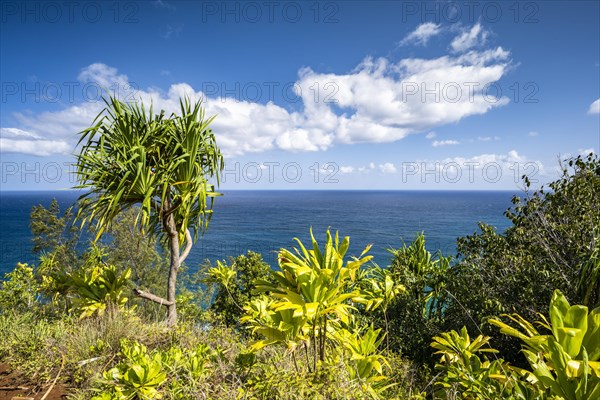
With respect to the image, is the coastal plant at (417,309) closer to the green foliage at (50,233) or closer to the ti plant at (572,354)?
the ti plant at (572,354)

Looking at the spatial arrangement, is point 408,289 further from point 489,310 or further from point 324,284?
point 324,284

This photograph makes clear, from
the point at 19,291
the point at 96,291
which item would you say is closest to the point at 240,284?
the point at 96,291

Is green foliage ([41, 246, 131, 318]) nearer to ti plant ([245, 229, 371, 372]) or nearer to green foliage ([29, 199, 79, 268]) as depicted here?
ti plant ([245, 229, 371, 372])

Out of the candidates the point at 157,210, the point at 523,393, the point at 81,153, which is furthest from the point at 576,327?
the point at 81,153

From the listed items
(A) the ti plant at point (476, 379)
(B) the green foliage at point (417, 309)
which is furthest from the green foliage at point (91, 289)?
(B) the green foliage at point (417, 309)

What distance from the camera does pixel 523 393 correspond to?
1.75m

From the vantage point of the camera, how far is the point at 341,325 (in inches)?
155

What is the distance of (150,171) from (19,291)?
7.36m

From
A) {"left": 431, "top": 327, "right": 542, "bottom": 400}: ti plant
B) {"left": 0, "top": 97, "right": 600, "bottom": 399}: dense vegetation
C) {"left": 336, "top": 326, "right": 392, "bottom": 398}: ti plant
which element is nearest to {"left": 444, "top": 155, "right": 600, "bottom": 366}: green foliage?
{"left": 0, "top": 97, "right": 600, "bottom": 399}: dense vegetation

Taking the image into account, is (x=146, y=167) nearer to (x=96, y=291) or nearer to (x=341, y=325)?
(x=96, y=291)

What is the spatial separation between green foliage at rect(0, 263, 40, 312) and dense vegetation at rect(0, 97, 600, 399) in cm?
13

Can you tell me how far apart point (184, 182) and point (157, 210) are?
724 millimetres

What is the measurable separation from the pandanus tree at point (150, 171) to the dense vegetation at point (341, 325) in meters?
0.04

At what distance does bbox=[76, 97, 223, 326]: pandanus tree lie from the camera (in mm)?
3619
